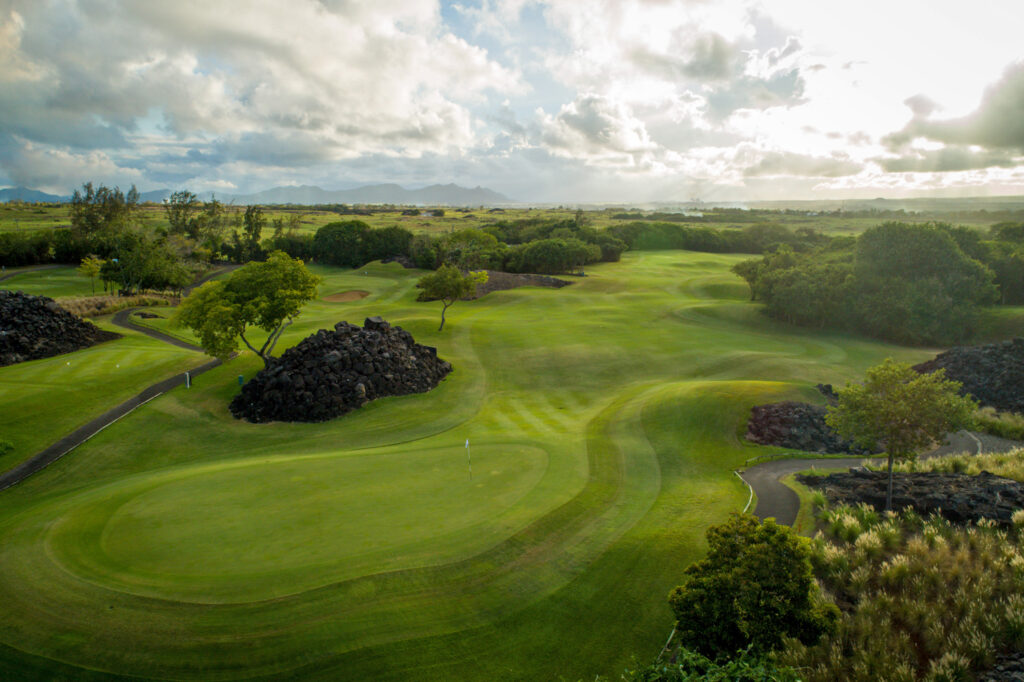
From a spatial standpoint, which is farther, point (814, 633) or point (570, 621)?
point (570, 621)

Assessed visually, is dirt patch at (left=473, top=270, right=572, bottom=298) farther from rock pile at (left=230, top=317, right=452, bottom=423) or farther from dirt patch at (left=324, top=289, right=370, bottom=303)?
rock pile at (left=230, top=317, right=452, bottom=423)

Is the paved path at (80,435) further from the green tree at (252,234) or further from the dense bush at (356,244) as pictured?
the green tree at (252,234)

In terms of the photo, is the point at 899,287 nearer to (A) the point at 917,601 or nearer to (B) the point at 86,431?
(A) the point at 917,601

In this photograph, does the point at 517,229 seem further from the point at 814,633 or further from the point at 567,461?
the point at 814,633

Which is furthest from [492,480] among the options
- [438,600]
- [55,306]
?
[55,306]

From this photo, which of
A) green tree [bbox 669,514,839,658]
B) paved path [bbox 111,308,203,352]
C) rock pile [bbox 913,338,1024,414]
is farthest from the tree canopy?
paved path [bbox 111,308,203,352]

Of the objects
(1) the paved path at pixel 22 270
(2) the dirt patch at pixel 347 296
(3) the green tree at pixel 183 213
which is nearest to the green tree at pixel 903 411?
(2) the dirt patch at pixel 347 296
